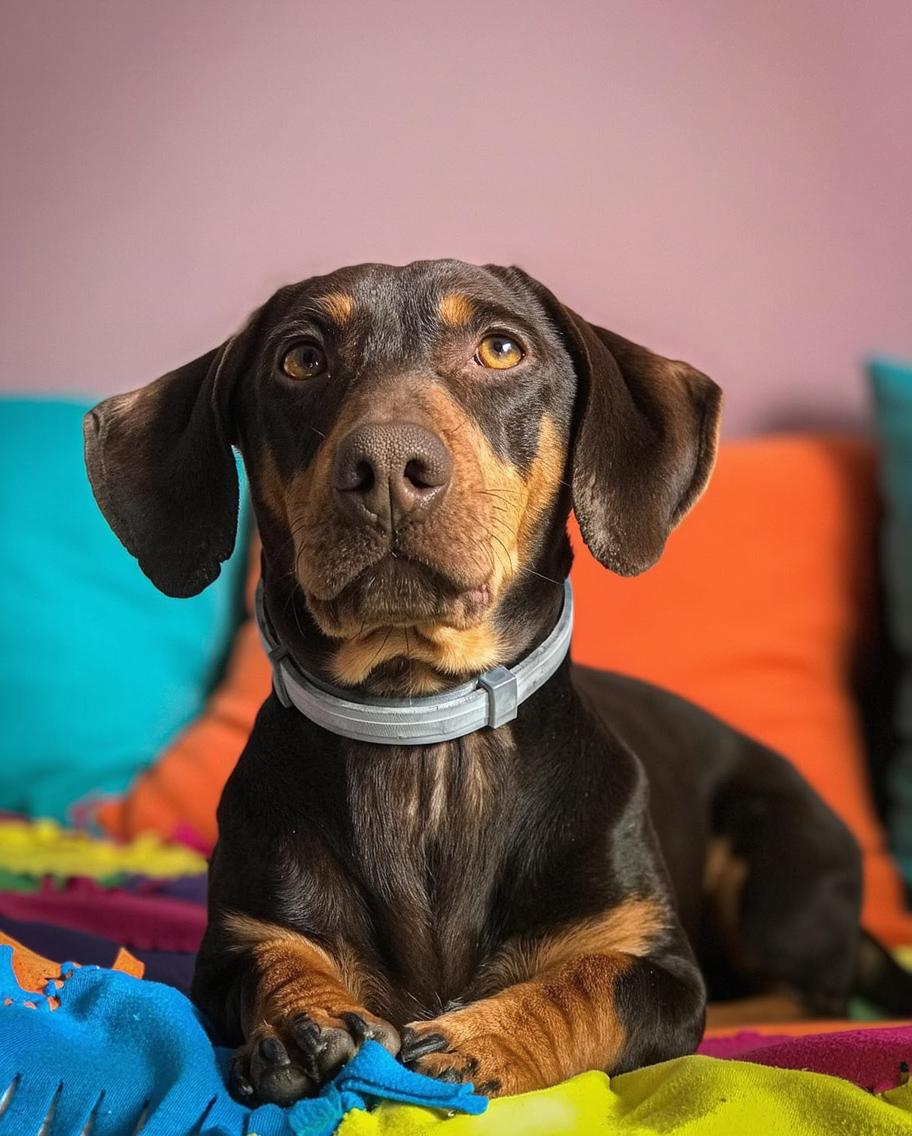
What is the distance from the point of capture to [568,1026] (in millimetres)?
1645

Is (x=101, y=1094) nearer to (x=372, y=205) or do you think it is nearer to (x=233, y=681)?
(x=233, y=681)

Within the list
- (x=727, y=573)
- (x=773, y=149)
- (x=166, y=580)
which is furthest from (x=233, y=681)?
(x=773, y=149)

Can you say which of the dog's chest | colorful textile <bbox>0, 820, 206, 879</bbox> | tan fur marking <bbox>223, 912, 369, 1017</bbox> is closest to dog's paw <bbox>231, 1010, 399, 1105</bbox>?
tan fur marking <bbox>223, 912, 369, 1017</bbox>

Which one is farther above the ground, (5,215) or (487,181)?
(487,181)

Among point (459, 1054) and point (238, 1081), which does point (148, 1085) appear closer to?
point (238, 1081)

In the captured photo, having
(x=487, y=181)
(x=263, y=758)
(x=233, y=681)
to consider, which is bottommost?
(x=233, y=681)

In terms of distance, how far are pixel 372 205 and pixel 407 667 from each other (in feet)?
8.00

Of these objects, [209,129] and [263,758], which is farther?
[209,129]

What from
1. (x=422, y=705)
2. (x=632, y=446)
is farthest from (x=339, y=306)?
(x=422, y=705)

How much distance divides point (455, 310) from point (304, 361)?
8.7 inches

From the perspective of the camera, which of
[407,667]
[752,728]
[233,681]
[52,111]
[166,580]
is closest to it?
[407,667]

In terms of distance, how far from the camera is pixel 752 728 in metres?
3.57

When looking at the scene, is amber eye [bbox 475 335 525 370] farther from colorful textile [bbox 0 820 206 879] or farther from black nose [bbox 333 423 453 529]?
colorful textile [bbox 0 820 206 879]

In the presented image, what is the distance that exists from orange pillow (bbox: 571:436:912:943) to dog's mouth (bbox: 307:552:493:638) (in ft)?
6.15
